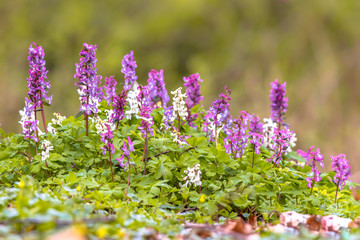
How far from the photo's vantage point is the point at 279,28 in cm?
1037

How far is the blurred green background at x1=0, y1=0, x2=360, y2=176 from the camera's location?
9.31m

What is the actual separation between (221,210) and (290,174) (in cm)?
70

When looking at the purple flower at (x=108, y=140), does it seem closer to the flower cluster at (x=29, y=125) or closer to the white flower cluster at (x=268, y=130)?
the flower cluster at (x=29, y=125)

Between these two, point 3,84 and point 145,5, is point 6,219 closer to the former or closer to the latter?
point 3,84

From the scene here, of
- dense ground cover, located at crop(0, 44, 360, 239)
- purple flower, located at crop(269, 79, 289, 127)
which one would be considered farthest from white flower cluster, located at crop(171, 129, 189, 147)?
purple flower, located at crop(269, 79, 289, 127)

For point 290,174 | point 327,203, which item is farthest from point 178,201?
point 327,203

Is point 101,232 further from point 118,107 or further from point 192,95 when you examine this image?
point 192,95

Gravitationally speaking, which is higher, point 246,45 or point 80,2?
point 80,2

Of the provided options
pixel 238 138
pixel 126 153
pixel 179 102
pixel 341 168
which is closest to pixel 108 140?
pixel 126 153

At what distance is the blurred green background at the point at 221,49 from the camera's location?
30.6 feet

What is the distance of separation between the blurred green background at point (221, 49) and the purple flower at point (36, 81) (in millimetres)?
5674

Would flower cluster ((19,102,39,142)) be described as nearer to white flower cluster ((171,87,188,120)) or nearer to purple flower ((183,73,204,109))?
white flower cluster ((171,87,188,120))

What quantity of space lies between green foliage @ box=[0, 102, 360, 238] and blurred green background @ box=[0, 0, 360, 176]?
5.25 meters

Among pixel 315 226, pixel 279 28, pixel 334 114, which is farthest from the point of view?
pixel 279 28
